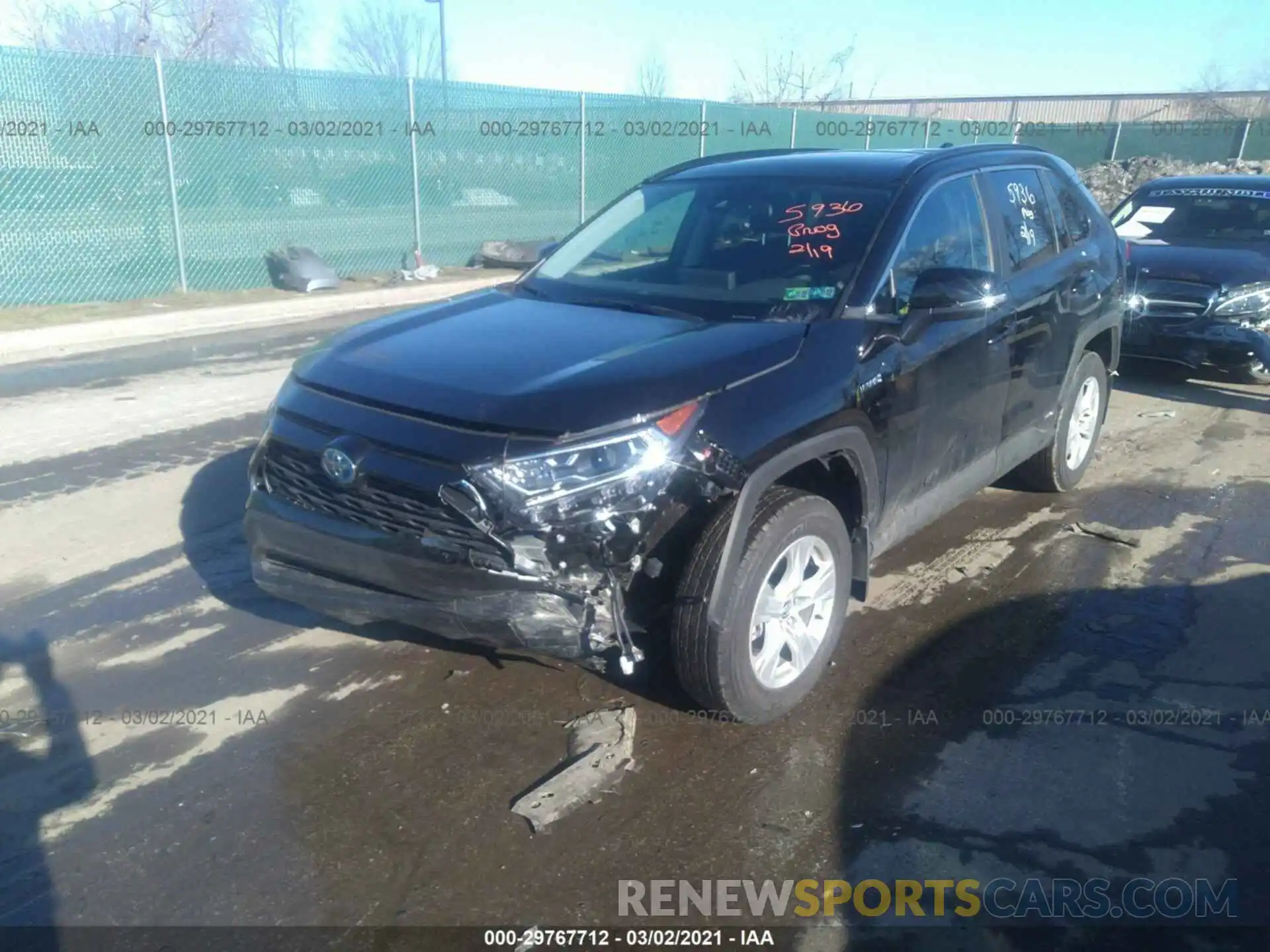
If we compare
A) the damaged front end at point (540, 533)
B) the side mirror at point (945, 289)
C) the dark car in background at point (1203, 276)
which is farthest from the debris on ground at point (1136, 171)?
the damaged front end at point (540, 533)

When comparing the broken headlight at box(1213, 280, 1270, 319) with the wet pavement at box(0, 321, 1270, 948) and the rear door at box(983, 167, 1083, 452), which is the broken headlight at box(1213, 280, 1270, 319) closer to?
the wet pavement at box(0, 321, 1270, 948)

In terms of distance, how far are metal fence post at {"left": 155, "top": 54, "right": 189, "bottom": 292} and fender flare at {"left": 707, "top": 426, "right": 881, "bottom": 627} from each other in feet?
35.8

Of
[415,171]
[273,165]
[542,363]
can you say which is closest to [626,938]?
[542,363]

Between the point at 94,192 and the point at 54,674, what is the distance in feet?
31.0

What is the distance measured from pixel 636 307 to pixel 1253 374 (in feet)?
22.6

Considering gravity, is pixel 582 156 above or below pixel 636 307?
above

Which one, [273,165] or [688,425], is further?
[273,165]

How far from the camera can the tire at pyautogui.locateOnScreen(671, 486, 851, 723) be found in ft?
10.6

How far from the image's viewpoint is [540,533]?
3.07 metres

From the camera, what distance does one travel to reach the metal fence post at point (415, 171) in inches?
578

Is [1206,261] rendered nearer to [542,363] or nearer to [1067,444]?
[1067,444]

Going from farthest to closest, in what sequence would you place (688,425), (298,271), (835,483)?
(298,271)
(835,483)
(688,425)

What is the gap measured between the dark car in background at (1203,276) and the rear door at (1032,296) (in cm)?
359

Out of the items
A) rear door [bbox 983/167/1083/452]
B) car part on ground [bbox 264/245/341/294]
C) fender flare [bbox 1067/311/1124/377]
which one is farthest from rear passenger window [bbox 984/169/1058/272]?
car part on ground [bbox 264/245/341/294]
